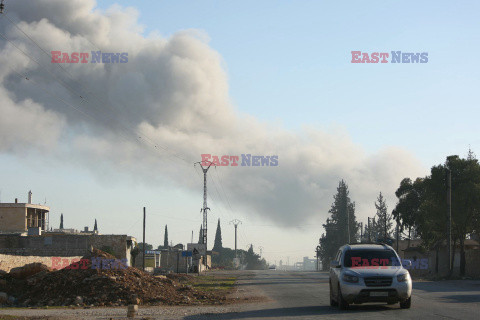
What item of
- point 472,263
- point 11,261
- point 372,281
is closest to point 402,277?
point 372,281

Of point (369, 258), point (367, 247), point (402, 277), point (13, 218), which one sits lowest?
point (402, 277)

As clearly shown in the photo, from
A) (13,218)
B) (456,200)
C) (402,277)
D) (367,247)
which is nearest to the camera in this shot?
(402,277)

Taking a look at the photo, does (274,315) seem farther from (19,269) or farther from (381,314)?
(19,269)

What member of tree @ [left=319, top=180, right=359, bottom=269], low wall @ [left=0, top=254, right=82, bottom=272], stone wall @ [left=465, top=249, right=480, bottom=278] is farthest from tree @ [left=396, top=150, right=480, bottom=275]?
tree @ [left=319, top=180, right=359, bottom=269]

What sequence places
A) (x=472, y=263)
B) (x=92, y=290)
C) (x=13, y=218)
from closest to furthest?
(x=92, y=290) < (x=472, y=263) < (x=13, y=218)

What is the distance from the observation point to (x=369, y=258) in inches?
789

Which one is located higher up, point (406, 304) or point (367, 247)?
point (367, 247)

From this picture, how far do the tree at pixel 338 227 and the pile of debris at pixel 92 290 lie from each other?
384 feet

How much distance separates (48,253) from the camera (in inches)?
2576

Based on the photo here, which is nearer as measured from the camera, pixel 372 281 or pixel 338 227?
pixel 372 281

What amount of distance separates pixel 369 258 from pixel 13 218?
224 ft

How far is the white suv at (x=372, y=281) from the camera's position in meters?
18.5

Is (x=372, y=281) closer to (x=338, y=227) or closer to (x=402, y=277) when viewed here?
(x=402, y=277)

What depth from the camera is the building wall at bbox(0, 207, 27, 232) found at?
79625mm
